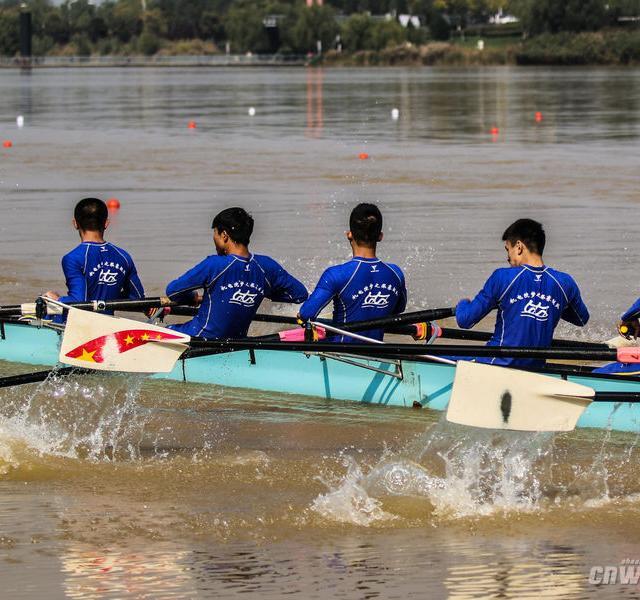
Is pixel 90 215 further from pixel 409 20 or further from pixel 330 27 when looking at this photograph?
pixel 409 20

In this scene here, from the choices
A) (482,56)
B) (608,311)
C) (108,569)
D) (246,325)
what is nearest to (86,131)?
(608,311)

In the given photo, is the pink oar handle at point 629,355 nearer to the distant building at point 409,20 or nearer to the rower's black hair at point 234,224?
the rower's black hair at point 234,224

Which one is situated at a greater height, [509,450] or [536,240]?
[536,240]

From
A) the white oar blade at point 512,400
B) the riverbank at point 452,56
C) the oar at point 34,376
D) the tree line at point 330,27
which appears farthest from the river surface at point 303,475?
the tree line at point 330,27

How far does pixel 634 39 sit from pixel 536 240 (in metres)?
120

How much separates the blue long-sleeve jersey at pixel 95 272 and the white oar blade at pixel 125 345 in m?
1.36

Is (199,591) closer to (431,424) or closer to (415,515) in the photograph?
(415,515)

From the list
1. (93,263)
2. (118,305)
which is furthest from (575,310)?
(93,263)

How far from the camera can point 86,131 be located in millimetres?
43969

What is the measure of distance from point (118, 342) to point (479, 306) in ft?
7.88

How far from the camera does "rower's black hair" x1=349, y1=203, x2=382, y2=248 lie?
9906mm

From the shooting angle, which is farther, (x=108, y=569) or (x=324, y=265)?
(x=324, y=265)

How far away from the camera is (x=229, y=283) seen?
33.4 ft

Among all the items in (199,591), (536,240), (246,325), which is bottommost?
(199,591)
